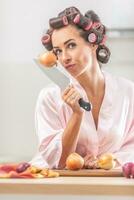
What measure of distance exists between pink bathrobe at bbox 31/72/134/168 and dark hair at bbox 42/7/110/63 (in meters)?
0.08

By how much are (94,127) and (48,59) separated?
8.1 inches

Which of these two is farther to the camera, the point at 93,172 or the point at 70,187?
the point at 93,172

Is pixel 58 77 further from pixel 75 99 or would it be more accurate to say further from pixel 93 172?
pixel 93 172

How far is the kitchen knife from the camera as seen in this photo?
108 centimetres

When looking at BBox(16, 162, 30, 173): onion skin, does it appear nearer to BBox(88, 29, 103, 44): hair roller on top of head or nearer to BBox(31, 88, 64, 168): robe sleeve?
BBox(31, 88, 64, 168): robe sleeve

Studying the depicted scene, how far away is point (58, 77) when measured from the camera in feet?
3.60

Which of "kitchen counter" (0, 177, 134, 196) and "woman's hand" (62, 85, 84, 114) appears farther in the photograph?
"woman's hand" (62, 85, 84, 114)

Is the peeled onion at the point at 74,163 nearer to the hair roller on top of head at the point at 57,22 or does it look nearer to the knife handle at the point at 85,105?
the knife handle at the point at 85,105

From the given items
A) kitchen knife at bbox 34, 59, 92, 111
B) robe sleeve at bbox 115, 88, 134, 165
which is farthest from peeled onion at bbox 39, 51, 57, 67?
robe sleeve at bbox 115, 88, 134, 165

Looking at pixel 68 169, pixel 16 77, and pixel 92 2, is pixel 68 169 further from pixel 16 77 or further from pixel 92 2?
pixel 92 2

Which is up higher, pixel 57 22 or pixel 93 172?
pixel 57 22

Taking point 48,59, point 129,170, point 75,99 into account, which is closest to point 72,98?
point 75,99

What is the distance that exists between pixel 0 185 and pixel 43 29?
42 cm

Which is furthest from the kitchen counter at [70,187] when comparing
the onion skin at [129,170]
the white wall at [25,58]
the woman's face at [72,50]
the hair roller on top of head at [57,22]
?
the hair roller on top of head at [57,22]
